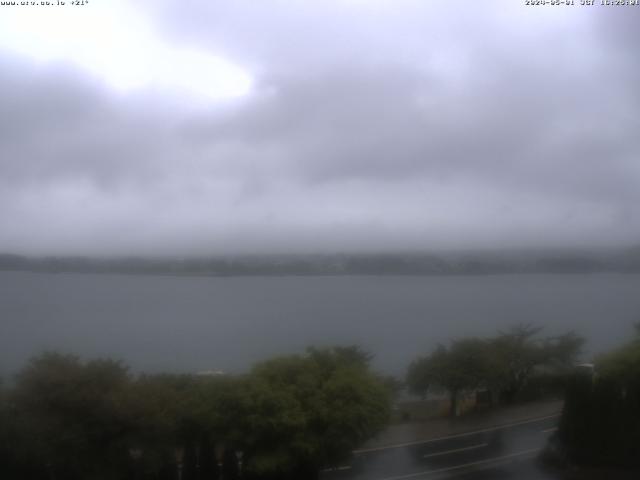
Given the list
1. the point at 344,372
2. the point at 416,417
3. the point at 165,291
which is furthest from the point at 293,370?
the point at 165,291

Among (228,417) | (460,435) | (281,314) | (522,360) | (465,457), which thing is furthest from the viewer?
(281,314)

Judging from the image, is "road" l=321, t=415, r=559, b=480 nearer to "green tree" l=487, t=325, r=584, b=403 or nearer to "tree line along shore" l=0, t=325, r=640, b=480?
"tree line along shore" l=0, t=325, r=640, b=480

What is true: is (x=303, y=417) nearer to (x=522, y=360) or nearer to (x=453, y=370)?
(x=453, y=370)

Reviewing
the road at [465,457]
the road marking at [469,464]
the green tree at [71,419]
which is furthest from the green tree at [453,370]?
the green tree at [71,419]

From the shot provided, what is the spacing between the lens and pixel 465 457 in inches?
528

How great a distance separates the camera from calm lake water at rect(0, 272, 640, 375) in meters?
17.1

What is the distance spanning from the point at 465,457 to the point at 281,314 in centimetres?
1140

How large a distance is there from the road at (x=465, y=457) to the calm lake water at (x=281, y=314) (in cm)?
284

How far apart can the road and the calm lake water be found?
284cm

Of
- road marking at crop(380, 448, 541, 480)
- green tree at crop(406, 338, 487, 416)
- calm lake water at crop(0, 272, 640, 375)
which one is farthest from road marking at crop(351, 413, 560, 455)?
calm lake water at crop(0, 272, 640, 375)

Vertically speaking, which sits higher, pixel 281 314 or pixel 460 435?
pixel 281 314

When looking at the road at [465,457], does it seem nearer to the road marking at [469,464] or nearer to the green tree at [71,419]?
the road marking at [469,464]

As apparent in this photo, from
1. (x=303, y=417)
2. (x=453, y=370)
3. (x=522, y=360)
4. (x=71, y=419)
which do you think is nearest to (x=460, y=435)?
(x=453, y=370)

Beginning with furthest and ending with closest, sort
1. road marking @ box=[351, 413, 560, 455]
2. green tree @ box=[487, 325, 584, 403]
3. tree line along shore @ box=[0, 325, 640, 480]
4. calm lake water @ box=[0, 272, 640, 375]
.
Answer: calm lake water @ box=[0, 272, 640, 375], green tree @ box=[487, 325, 584, 403], road marking @ box=[351, 413, 560, 455], tree line along shore @ box=[0, 325, 640, 480]
